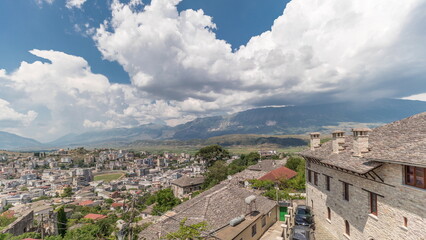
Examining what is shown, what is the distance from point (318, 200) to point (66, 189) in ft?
473

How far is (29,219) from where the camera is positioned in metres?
33.3

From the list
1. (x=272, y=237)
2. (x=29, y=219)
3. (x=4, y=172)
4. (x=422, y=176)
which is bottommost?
(x=4, y=172)

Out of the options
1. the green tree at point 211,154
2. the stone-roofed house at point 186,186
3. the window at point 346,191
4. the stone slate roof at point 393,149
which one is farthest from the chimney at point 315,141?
the green tree at point 211,154

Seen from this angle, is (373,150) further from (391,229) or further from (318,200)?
(318,200)

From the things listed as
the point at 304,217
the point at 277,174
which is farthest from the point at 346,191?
the point at 277,174

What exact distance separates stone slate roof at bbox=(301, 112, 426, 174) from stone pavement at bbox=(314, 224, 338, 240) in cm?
743

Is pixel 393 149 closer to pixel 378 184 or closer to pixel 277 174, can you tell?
pixel 378 184

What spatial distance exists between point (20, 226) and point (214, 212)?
96.0 feet

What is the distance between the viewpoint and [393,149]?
11.9 metres

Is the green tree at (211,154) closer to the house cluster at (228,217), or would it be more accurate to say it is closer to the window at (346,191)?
the house cluster at (228,217)

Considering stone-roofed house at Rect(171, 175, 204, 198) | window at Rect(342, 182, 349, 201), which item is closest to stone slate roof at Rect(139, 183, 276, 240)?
window at Rect(342, 182, 349, 201)

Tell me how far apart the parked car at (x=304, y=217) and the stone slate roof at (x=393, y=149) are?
798 centimetres

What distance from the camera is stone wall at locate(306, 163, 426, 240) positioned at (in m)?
10.4

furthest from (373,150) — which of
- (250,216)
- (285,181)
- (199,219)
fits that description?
(285,181)
